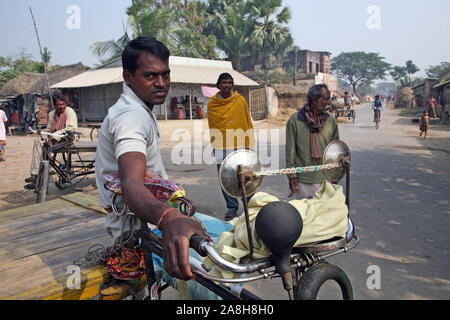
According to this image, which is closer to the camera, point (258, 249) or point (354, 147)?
point (258, 249)

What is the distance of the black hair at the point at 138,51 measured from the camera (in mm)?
1361

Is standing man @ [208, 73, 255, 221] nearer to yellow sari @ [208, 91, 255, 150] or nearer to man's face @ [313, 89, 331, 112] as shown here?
yellow sari @ [208, 91, 255, 150]

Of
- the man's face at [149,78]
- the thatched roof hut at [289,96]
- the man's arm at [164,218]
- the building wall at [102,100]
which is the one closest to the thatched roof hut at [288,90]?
the thatched roof hut at [289,96]

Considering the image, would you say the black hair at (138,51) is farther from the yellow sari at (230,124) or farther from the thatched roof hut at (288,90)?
the thatched roof hut at (288,90)

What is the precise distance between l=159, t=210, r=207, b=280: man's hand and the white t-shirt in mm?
408

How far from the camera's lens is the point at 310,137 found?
324 cm

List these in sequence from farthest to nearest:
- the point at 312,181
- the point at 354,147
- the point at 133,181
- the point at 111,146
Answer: the point at 354,147, the point at 312,181, the point at 111,146, the point at 133,181

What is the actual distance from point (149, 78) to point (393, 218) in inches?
158

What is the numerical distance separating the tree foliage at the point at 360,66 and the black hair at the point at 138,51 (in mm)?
67418

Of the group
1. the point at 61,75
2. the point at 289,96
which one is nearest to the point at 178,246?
the point at 289,96
